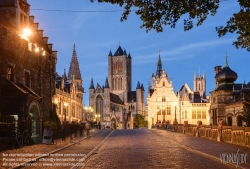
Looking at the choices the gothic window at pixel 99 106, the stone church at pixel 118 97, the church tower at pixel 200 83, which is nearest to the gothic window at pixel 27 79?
the stone church at pixel 118 97

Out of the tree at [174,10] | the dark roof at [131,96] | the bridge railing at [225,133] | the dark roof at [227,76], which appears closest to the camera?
the tree at [174,10]

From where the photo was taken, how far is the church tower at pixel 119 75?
169500 millimetres

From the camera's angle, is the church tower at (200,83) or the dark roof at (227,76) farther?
the church tower at (200,83)

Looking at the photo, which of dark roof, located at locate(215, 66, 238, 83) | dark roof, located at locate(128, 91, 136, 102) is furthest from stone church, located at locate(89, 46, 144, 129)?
dark roof, located at locate(215, 66, 238, 83)

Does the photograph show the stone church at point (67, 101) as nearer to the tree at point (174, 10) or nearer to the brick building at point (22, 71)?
the brick building at point (22, 71)

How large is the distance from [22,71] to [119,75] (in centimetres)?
14245

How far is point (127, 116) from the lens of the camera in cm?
15250

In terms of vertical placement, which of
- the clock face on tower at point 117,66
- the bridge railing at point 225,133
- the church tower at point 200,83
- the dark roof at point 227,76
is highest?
the clock face on tower at point 117,66

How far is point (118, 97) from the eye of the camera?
162875 millimetres

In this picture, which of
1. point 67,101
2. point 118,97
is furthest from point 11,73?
point 118,97

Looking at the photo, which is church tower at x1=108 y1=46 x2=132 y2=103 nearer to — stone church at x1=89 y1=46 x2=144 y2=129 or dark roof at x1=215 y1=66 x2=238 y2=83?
stone church at x1=89 y1=46 x2=144 y2=129

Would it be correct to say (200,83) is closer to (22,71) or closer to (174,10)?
(22,71)

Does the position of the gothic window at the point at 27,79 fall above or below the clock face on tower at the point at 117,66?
below

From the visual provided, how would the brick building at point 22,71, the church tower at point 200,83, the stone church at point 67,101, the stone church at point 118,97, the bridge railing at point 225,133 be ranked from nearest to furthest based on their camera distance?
the bridge railing at point 225,133 < the brick building at point 22,71 < the stone church at point 67,101 < the stone church at point 118,97 < the church tower at point 200,83
